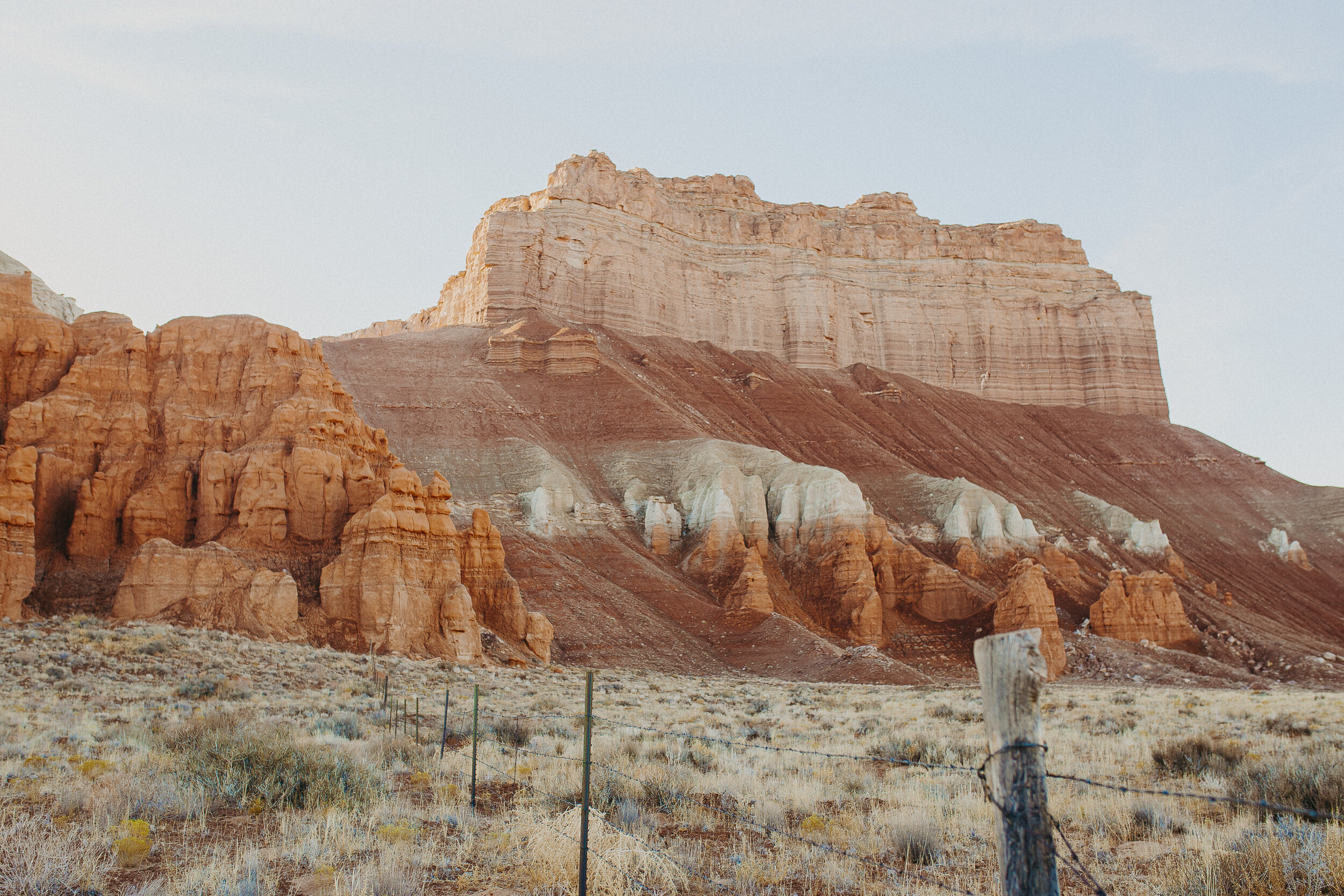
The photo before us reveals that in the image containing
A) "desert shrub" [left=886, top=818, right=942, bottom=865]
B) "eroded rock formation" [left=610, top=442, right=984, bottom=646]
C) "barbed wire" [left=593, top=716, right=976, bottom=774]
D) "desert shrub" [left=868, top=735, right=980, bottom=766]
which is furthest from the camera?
"eroded rock formation" [left=610, top=442, right=984, bottom=646]

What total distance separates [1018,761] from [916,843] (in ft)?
13.1

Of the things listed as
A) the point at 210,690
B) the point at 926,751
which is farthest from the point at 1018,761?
the point at 210,690

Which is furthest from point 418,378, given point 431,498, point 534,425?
point 431,498

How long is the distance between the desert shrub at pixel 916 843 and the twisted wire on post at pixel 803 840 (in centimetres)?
26

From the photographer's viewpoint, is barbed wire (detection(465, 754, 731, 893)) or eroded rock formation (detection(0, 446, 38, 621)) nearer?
barbed wire (detection(465, 754, 731, 893))

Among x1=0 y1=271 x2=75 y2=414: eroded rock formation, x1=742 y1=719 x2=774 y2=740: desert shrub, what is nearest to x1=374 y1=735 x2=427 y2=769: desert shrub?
x1=742 y1=719 x2=774 y2=740: desert shrub

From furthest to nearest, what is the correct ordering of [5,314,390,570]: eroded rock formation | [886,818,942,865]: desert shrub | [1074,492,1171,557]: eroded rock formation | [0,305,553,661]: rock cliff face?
1. [1074,492,1171,557]: eroded rock formation
2. [5,314,390,570]: eroded rock formation
3. [0,305,553,661]: rock cliff face
4. [886,818,942,865]: desert shrub

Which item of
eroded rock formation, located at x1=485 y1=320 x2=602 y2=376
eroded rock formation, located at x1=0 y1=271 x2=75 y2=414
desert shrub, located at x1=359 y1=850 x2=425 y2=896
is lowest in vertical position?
desert shrub, located at x1=359 y1=850 x2=425 y2=896

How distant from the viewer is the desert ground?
713 cm

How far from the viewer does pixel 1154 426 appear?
293 ft

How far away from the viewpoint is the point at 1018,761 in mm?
4598

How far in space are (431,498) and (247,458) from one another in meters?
5.96

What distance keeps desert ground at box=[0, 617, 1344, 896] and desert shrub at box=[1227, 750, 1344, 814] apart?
0.03m

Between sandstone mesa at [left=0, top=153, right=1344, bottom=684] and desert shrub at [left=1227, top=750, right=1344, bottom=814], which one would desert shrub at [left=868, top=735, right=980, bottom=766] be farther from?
sandstone mesa at [left=0, top=153, right=1344, bottom=684]
